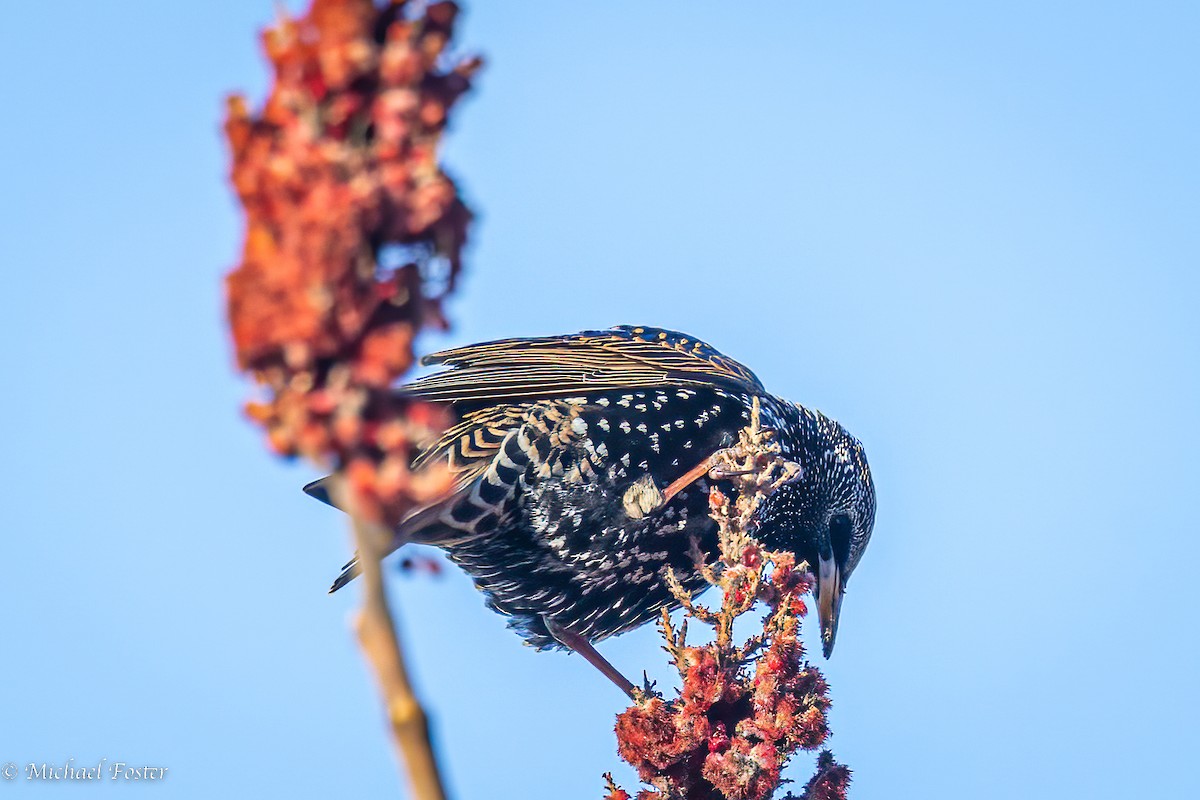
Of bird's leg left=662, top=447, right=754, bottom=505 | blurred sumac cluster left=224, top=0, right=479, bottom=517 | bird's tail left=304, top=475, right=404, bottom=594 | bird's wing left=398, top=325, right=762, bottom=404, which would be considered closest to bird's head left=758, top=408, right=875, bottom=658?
bird's wing left=398, top=325, right=762, bottom=404

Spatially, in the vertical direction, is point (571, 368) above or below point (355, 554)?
above

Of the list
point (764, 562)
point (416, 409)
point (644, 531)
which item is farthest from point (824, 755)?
point (416, 409)

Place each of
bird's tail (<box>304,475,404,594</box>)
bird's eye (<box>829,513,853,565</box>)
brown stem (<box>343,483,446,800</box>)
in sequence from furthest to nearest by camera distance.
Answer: bird's eye (<box>829,513,853,565</box>) → bird's tail (<box>304,475,404,594</box>) → brown stem (<box>343,483,446,800</box>)

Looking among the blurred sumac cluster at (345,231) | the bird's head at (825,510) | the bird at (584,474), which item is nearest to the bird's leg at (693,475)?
the bird at (584,474)

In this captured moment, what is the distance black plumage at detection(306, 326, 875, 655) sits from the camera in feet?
19.0

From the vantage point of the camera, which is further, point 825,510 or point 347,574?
point 825,510

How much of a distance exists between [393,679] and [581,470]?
14.3 ft

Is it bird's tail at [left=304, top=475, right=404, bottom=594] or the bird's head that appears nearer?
bird's tail at [left=304, top=475, right=404, bottom=594]

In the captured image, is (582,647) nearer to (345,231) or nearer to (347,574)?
(347,574)

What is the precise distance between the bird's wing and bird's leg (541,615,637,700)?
1235 millimetres

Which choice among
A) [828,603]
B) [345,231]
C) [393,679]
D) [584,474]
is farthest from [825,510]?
[393,679]

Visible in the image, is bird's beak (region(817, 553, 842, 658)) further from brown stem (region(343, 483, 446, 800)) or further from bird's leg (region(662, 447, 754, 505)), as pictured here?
brown stem (region(343, 483, 446, 800))

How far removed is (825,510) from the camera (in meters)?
7.08

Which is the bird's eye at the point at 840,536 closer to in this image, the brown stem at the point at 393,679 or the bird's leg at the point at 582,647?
the bird's leg at the point at 582,647
